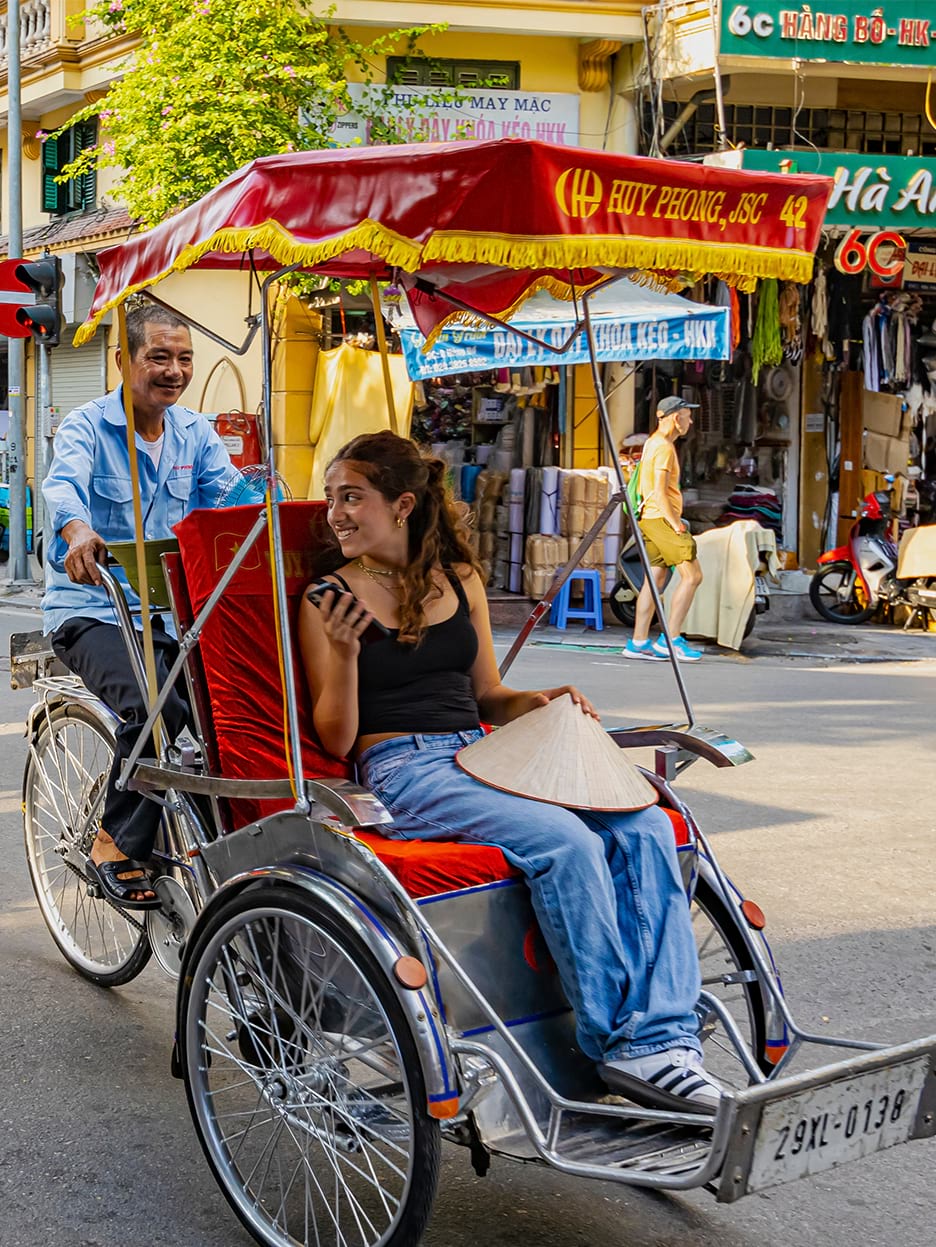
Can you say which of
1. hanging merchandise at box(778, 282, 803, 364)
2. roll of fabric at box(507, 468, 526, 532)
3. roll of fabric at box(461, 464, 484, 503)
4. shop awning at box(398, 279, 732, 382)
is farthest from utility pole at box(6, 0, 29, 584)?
hanging merchandise at box(778, 282, 803, 364)

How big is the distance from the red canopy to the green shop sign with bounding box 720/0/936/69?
11.2 metres

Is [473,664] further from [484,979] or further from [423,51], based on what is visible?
[423,51]

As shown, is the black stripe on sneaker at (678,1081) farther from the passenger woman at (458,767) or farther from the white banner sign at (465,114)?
the white banner sign at (465,114)

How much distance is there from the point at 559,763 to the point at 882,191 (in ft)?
38.7

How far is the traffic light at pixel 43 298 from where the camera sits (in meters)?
13.5

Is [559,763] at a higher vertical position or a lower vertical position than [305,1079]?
higher

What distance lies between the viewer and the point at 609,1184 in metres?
3.26

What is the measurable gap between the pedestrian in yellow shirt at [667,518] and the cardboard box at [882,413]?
4459mm

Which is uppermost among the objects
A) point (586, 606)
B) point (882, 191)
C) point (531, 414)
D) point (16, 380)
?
point (882, 191)

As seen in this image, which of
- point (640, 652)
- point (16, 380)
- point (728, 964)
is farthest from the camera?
point (16, 380)

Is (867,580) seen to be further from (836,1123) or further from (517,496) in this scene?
(836,1123)

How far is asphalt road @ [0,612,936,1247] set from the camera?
10.0 ft

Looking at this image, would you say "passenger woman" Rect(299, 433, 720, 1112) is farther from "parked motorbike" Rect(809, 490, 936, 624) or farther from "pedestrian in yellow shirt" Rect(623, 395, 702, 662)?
"parked motorbike" Rect(809, 490, 936, 624)

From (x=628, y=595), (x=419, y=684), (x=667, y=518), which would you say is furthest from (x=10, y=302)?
(x=419, y=684)
